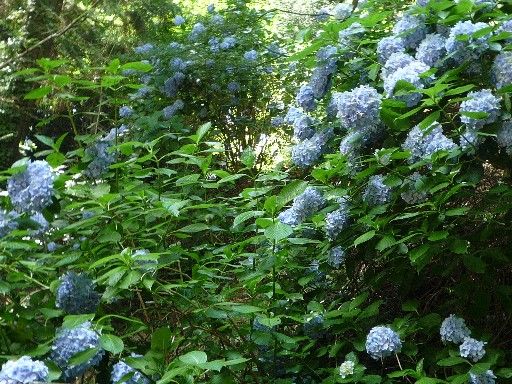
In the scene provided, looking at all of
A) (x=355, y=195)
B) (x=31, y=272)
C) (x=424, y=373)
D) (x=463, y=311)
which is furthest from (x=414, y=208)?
(x=31, y=272)

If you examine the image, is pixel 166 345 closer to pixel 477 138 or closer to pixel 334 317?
pixel 334 317

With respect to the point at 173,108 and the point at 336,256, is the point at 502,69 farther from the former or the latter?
the point at 173,108

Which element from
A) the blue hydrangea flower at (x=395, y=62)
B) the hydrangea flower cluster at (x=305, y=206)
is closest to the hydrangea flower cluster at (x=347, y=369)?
the hydrangea flower cluster at (x=305, y=206)

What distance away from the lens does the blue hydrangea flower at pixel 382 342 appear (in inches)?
91.4

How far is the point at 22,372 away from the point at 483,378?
138 cm

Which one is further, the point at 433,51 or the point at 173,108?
the point at 173,108

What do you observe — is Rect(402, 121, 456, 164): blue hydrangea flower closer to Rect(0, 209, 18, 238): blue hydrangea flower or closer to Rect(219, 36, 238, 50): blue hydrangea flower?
Rect(0, 209, 18, 238): blue hydrangea flower

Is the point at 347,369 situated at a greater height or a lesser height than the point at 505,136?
lesser

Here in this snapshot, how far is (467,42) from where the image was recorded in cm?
224

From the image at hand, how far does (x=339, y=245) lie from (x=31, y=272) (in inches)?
43.1

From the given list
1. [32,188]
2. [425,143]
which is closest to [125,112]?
[32,188]

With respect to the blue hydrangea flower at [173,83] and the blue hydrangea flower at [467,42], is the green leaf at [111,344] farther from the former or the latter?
the blue hydrangea flower at [173,83]

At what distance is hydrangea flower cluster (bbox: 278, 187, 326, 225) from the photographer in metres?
2.68

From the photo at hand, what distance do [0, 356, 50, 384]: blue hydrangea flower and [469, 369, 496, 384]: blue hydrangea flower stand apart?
1290 mm
